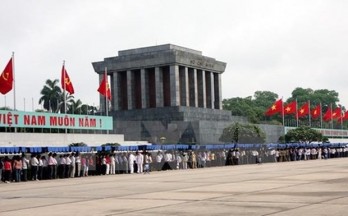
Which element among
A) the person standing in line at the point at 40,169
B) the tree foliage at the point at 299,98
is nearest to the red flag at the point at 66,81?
the person standing in line at the point at 40,169

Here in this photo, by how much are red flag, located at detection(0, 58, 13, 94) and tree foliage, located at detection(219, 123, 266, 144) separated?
34.1m

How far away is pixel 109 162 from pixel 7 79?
12.3 m

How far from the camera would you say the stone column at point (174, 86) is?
87.2m

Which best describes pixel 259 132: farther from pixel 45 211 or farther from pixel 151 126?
pixel 45 211

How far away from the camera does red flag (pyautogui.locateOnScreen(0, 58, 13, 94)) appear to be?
4519cm

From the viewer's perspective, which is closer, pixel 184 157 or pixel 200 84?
pixel 184 157

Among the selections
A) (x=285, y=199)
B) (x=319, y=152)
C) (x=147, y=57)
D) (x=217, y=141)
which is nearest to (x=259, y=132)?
(x=217, y=141)

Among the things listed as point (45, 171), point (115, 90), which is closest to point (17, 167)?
point (45, 171)

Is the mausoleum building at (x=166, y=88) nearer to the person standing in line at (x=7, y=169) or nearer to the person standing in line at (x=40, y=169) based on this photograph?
the person standing in line at (x=40, y=169)

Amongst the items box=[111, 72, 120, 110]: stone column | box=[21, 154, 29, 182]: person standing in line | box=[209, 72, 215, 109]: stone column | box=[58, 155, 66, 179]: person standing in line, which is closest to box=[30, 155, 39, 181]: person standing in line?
box=[21, 154, 29, 182]: person standing in line

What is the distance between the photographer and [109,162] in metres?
38.7

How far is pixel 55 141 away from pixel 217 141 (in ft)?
97.5

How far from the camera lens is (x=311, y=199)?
1570 centimetres

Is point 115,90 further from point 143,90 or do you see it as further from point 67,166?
point 67,166
